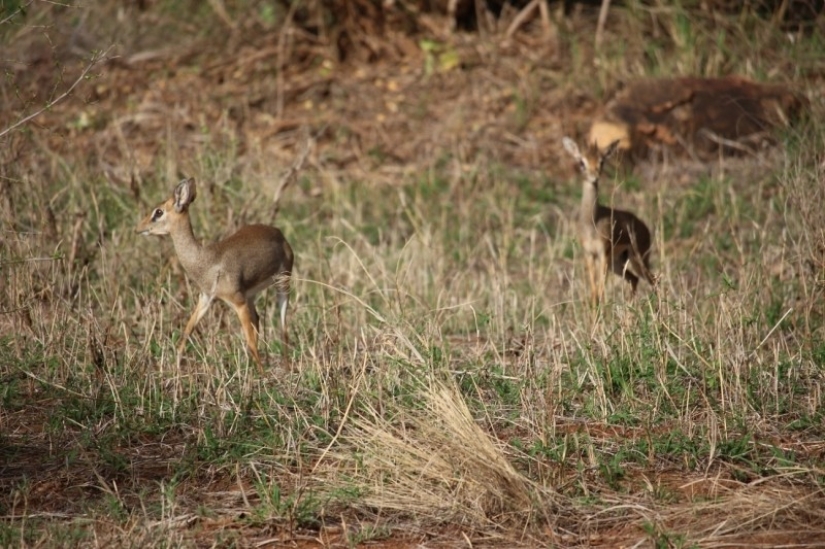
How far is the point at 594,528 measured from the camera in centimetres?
→ 426

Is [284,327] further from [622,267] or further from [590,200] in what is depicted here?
[622,267]

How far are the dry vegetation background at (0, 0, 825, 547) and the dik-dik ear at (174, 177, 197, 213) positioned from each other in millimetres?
532

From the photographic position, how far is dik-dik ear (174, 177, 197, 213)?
6.21 m

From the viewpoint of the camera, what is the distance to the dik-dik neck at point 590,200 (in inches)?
303

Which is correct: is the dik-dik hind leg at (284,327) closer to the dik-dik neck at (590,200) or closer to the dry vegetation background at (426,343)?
the dry vegetation background at (426,343)

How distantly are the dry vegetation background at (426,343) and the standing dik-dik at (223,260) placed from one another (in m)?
0.19

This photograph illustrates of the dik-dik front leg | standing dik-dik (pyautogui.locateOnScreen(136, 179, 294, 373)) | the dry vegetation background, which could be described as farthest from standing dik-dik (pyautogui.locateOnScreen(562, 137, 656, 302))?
the dik-dik front leg

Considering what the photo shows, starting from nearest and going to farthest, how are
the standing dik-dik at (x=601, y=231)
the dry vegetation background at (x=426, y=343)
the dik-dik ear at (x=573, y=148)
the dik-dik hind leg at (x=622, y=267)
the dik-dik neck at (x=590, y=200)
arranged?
the dry vegetation background at (x=426, y=343) → the standing dik-dik at (x=601, y=231) → the dik-dik neck at (x=590, y=200) → the dik-dik ear at (x=573, y=148) → the dik-dik hind leg at (x=622, y=267)

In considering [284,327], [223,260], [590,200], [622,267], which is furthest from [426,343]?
[622,267]

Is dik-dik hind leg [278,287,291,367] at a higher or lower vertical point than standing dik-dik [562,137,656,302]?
higher

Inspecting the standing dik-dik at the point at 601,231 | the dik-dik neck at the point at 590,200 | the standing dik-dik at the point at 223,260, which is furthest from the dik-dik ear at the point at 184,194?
the dik-dik neck at the point at 590,200

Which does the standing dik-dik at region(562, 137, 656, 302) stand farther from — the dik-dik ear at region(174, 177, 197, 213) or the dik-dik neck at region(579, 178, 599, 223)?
the dik-dik ear at region(174, 177, 197, 213)

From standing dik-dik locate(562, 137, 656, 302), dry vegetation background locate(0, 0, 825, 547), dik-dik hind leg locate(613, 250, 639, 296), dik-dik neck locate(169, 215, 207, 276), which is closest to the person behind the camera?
dry vegetation background locate(0, 0, 825, 547)

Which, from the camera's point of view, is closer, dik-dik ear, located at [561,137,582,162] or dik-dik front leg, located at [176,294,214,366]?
dik-dik front leg, located at [176,294,214,366]
